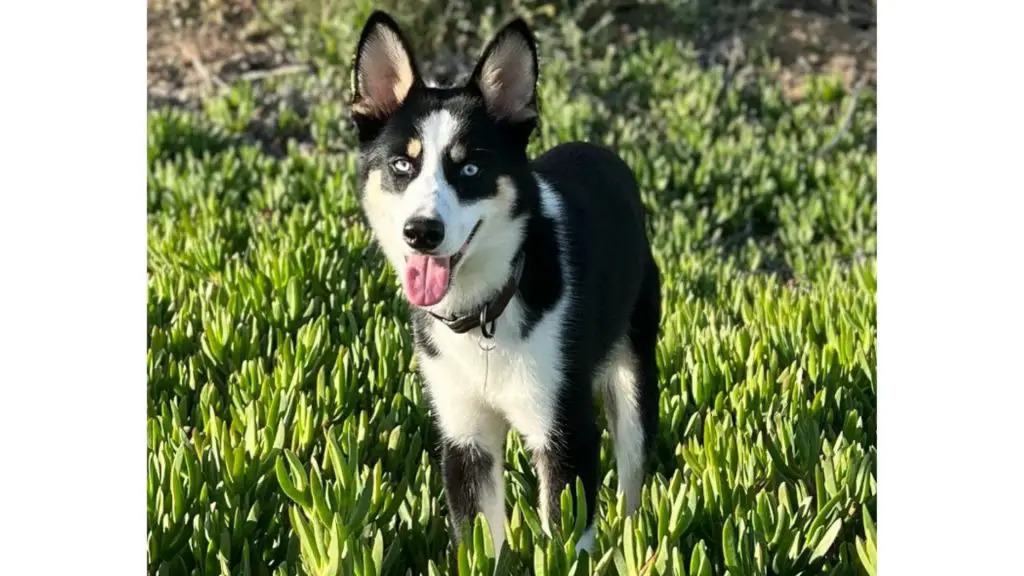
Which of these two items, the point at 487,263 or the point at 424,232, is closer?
the point at 424,232

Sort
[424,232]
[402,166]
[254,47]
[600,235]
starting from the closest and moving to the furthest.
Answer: [424,232] → [402,166] → [600,235] → [254,47]

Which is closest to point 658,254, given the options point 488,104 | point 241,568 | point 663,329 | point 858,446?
point 663,329

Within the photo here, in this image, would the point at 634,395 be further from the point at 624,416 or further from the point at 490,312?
the point at 490,312

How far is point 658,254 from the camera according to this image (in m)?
3.74

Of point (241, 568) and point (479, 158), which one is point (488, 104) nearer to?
point (479, 158)

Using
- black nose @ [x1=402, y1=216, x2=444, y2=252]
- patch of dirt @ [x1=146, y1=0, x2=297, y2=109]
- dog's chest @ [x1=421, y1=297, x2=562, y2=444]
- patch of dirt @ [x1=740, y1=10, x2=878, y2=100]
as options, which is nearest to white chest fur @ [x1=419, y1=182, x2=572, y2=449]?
dog's chest @ [x1=421, y1=297, x2=562, y2=444]

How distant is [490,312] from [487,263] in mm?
83

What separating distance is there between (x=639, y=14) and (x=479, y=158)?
4232 mm

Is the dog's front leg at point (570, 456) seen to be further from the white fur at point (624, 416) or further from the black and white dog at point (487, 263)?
the white fur at point (624, 416)

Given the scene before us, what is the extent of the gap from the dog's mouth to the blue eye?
0.14 m

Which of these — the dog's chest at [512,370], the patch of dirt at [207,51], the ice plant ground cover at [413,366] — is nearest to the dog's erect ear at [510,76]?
the dog's chest at [512,370]

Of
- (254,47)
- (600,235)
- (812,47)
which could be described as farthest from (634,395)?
(254,47)

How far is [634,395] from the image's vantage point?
222 centimetres

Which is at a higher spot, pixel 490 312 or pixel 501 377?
pixel 490 312
